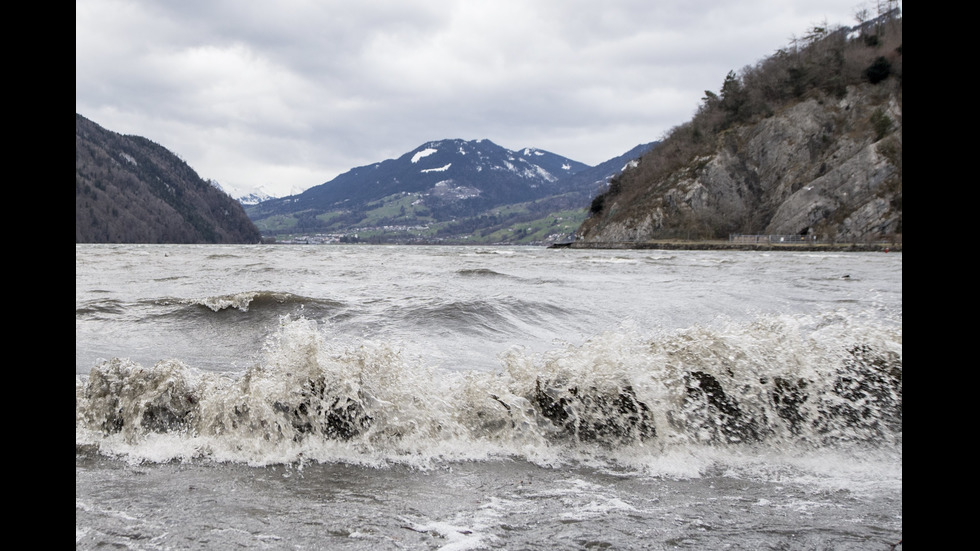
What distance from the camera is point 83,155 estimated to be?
175250 mm

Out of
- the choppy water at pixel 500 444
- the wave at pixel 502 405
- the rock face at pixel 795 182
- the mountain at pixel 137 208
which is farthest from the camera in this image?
the mountain at pixel 137 208

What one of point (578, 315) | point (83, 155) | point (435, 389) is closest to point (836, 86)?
point (578, 315)

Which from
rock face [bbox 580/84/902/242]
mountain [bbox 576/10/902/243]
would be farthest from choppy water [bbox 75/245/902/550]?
rock face [bbox 580/84/902/242]

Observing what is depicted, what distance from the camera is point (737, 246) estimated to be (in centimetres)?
7625

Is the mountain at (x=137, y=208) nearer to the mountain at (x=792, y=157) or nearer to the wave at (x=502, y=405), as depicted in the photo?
the mountain at (x=792, y=157)

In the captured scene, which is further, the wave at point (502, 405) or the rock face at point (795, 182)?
the rock face at point (795, 182)

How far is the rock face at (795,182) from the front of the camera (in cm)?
7362

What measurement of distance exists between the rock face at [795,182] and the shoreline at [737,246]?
179 inches

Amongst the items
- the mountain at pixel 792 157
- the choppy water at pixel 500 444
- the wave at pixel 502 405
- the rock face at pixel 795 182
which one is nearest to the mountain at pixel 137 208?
the mountain at pixel 792 157

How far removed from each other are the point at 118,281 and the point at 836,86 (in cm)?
9752

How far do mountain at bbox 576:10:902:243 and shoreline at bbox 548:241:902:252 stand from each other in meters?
4.12

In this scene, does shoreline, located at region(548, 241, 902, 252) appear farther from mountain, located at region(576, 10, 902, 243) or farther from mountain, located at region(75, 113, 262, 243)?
mountain, located at region(75, 113, 262, 243)
